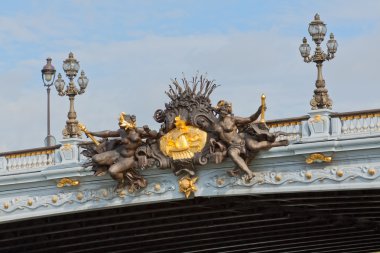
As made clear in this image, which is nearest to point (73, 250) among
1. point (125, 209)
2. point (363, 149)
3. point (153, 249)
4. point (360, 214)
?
point (153, 249)

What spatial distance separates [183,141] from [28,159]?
749 centimetres

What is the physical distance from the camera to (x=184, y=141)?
65625 mm

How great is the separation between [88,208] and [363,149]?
11.3 meters

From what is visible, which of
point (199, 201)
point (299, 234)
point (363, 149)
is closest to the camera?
point (363, 149)

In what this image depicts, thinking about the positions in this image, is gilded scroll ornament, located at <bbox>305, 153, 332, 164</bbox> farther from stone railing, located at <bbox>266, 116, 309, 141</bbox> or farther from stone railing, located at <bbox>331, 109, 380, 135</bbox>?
stone railing, located at <bbox>331, 109, 380, 135</bbox>

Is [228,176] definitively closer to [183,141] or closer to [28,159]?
[183,141]

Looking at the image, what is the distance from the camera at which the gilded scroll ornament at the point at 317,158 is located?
6299 centimetres

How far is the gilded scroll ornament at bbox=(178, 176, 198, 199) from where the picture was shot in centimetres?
6575

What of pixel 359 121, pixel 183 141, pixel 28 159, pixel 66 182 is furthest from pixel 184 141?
pixel 28 159

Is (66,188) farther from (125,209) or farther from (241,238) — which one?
(241,238)

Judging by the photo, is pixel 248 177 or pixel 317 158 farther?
pixel 248 177

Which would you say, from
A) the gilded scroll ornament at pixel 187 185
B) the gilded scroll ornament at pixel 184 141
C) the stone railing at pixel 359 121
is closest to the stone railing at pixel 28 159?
the gilded scroll ornament at pixel 184 141

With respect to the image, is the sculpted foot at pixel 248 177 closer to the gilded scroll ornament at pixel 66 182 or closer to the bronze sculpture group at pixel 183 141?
the bronze sculpture group at pixel 183 141

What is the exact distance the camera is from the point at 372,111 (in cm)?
6284
